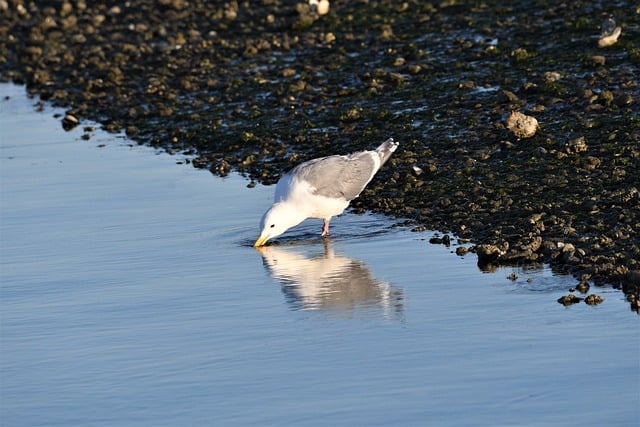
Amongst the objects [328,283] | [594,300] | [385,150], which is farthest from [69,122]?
[594,300]

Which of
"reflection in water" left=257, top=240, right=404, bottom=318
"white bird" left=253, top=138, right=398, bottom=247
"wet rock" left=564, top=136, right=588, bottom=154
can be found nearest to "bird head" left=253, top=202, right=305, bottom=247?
"white bird" left=253, top=138, right=398, bottom=247

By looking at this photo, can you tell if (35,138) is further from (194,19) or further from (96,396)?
(96,396)

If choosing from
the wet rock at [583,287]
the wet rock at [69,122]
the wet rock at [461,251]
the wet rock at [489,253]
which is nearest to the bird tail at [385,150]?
the wet rock at [461,251]

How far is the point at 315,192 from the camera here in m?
12.7

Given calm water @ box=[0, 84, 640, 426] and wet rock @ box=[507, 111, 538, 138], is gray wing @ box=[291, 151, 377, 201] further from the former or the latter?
wet rock @ box=[507, 111, 538, 138]

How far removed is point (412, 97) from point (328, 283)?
670cm

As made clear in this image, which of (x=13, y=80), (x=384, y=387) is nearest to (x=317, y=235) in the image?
(x=384, y=387)

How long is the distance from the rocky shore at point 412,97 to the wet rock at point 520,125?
2cm

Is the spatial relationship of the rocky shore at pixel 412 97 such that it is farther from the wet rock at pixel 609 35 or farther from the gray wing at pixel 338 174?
the gray wing at pixel 338 174

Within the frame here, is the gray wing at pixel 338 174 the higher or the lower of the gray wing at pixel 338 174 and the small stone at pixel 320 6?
the lower

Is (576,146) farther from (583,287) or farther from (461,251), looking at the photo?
(583,287)

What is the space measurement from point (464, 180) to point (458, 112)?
8.85 ft

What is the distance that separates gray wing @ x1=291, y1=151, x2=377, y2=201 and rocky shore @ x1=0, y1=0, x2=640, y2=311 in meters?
0.44

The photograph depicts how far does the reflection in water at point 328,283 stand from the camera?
34.3 ft
